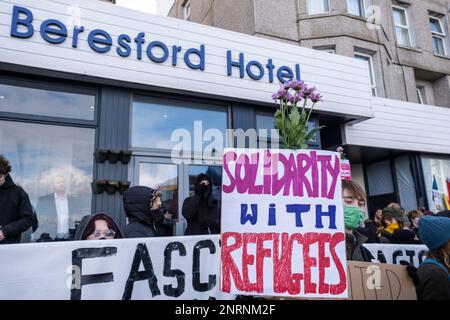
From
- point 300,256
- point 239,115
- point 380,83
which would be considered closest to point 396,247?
point 300,256

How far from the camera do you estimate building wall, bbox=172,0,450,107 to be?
9.90 m

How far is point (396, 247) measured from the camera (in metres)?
3.67

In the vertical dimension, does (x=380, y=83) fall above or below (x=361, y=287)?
above

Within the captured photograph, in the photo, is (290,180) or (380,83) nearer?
(290,180)

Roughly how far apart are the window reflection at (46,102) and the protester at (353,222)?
411 centimetres

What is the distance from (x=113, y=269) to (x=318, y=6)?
419 inches

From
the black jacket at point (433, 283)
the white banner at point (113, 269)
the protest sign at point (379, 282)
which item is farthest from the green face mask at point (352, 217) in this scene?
the white banner at point (113, 269)

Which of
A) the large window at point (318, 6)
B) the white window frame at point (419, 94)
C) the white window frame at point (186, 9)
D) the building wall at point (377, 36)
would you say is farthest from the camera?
the white window frame at point (186, 9)

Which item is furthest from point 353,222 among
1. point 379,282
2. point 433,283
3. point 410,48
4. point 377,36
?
point 410,48

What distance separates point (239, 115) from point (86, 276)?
4.66 metres

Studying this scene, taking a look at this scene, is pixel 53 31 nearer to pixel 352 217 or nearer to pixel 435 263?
pixel 352 217

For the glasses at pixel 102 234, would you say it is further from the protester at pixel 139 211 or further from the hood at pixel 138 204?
the hood at pixel 138 204

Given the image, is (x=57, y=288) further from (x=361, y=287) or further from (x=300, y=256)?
Answer: (x=361, y=287)

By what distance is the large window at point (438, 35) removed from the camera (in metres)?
13.8
